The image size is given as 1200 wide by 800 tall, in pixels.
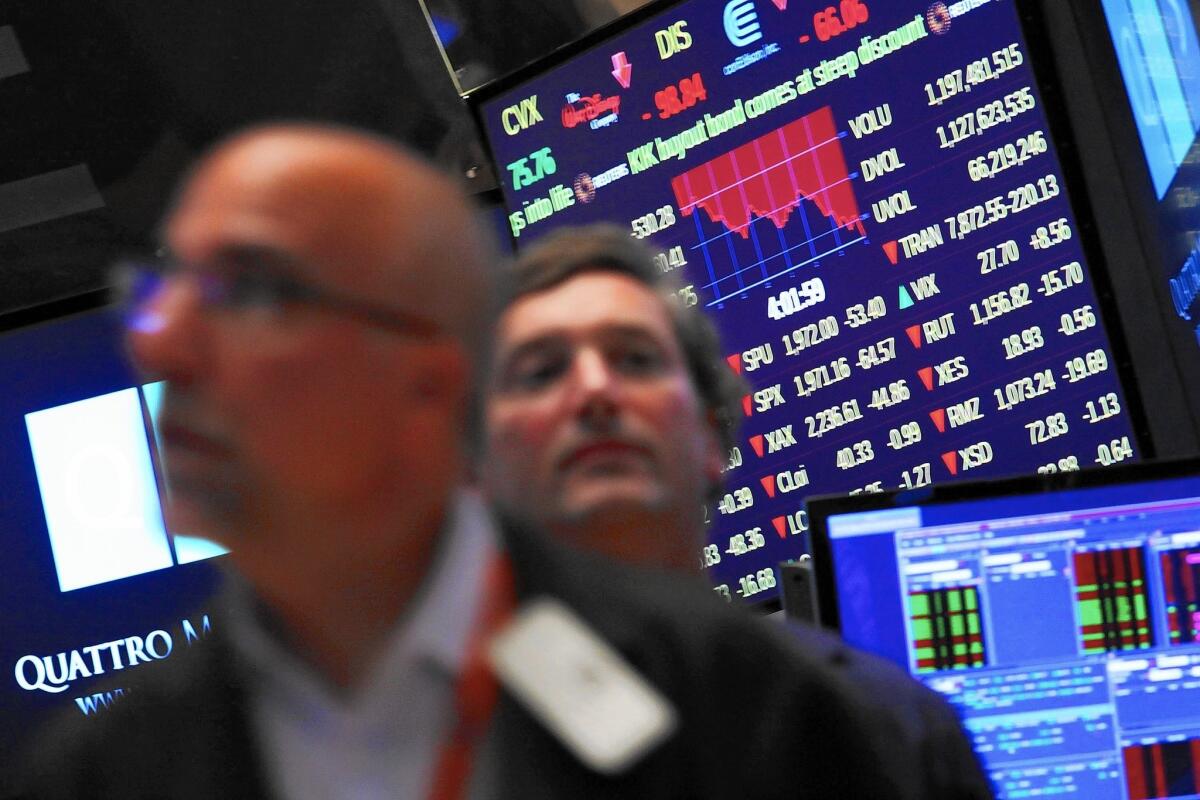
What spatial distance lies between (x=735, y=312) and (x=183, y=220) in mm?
2506

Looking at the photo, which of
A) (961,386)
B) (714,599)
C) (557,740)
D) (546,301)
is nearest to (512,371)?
(546,301)

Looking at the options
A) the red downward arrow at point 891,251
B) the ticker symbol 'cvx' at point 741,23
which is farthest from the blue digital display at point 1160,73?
the ticker symbol 'cvx' at point 741,23

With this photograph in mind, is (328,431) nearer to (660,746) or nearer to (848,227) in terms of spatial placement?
(660,746)

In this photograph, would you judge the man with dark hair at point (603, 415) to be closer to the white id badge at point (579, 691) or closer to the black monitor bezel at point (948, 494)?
the black monitor bezel at point (948, 494)

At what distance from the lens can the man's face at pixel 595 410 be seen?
1.55m

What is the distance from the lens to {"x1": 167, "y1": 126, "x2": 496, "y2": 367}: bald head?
1.84ft

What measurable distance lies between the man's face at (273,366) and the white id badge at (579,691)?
0.10m

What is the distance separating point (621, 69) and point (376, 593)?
2.68m

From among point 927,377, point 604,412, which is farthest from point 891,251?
point 604,412

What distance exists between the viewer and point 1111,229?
2633 millimetres

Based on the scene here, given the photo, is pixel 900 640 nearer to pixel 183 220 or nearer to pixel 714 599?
pixel 714 599

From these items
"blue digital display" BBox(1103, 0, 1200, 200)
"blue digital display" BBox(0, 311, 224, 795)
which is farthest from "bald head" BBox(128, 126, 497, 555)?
"blue digital display" BBox(0, 311, 224, 795)

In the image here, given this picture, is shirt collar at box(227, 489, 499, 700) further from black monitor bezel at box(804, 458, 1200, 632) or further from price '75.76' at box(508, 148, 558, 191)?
price '75.76' at box(508, 148, 558, 191)

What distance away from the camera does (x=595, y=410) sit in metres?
1.56
